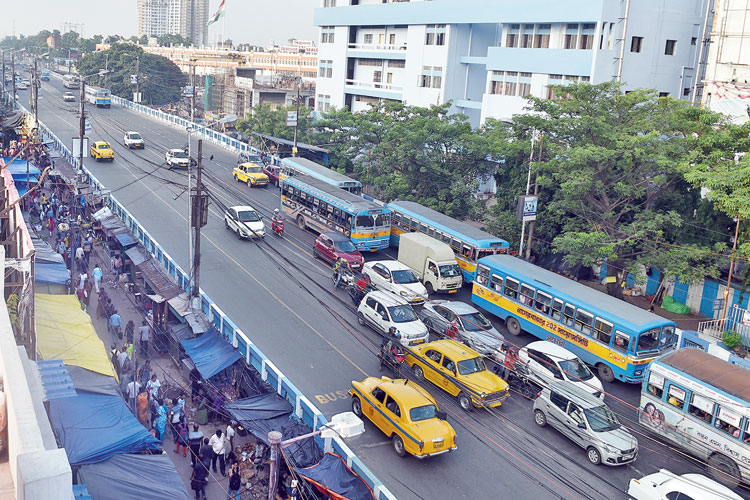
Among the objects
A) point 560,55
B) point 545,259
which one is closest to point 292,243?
point 545,259

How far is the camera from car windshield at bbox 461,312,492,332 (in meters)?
23.2

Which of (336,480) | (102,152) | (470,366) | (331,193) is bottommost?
(336,480)

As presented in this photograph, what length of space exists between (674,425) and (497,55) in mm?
36495

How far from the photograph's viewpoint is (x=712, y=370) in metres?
18.3

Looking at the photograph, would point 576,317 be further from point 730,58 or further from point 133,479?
point 730,58

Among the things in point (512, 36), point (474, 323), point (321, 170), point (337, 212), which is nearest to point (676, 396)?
point (474, 323)

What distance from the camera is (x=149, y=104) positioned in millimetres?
104188

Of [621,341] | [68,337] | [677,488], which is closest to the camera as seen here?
[677,488]

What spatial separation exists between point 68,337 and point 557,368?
15.0 m

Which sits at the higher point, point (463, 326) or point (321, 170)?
point (321, 170)

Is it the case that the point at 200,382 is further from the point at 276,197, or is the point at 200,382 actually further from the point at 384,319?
the point at 276,197

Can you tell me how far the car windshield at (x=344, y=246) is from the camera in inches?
1196

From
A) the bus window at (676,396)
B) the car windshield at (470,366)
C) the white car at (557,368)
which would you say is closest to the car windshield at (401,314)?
the car windshield at (470,366)

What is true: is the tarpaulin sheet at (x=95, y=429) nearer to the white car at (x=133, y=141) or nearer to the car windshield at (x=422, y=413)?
the car windshield at (x=422, y=413)
